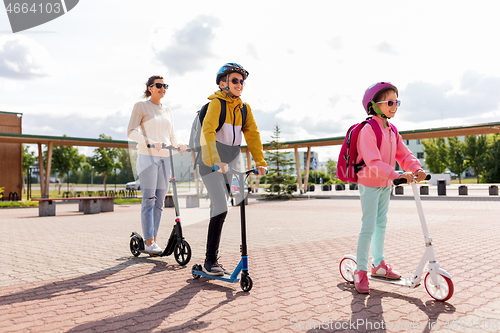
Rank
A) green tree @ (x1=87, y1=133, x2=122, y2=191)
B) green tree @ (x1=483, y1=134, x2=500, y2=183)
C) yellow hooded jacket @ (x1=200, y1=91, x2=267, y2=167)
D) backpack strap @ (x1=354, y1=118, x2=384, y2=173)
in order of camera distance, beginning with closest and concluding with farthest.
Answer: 1. backpack strap @ (x1=354, y1=118, x2=384, y2=173)
2. yellow hooded jacket @ (x1=200, y1=91, x2=267, y2=167)
3. green tree @ (x1=87, y1=133, x2=122, y2=191)
4. green tree @ (x1=483, y1=134, x2=500, y2=183)

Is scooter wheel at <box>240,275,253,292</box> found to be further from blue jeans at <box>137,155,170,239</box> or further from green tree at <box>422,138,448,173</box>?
green tree at <box>422,138,448,173</box>

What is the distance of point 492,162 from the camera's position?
44.0 m

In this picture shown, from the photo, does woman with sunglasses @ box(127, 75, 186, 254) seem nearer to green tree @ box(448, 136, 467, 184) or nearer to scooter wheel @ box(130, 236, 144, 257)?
scooter wheel @ box(130, 236, 144, 257)

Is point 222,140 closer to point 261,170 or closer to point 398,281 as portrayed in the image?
point 261,170

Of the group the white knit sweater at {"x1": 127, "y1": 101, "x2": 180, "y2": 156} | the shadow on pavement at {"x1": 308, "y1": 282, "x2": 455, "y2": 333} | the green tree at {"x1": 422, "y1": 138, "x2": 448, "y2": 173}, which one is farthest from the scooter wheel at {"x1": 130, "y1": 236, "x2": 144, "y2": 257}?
the green tree at {"x1": 422, "y1": 138, "x2": 448, "y2": 173}

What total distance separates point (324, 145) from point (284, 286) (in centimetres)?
2495

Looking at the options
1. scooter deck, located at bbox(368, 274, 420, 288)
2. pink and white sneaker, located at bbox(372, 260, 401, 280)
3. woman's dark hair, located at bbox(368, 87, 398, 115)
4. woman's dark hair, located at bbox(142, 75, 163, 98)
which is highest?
woman's dark hair, located at bbox(142, 75, 163, 98)

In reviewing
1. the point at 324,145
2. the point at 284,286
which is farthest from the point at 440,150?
the point at 284,286

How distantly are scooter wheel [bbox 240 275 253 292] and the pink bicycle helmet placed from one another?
6.53ft

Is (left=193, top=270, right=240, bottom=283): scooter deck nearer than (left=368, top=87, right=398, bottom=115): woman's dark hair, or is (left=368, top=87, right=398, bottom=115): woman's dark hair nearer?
(left=368, top=87, right=398, bottom=115): woman's dark hair

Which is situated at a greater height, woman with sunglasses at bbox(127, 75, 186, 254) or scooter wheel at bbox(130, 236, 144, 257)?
woman with sunglasses at bbox(127, 75, 186, 254)

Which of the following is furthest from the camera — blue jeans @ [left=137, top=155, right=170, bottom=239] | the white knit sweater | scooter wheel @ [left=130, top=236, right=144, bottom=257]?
scooter wheel @ [left=130, top=236, right=144, bottom=257]

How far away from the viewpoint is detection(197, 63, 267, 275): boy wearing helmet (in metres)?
3.73

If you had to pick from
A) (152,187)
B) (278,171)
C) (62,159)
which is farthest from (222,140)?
(62,159)
